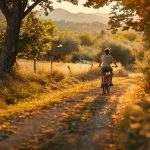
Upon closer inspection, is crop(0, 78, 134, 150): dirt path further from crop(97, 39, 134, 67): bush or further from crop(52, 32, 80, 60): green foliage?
crop(52, 32, 80, 60): green foliage

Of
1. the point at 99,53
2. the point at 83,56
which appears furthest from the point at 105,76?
the point at 83,56

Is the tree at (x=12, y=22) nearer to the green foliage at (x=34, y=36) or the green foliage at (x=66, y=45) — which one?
the green foliage at (x=34, y=36)

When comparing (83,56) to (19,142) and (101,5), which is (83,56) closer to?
(101,5)

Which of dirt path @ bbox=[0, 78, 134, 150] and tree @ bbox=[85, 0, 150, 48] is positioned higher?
Result: tree @ bbox=[85, 0, 150, 48]

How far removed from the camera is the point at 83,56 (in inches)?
3177

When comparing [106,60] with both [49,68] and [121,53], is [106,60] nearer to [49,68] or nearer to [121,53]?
[49,68]

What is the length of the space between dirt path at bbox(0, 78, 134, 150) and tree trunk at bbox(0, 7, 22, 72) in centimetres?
619

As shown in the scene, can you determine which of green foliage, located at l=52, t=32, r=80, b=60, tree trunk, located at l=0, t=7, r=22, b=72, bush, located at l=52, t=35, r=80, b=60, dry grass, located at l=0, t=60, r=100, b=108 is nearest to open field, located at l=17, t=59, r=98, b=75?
dry grass, located at l=0, t=60, r=100, b=108

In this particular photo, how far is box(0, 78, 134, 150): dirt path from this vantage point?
10.1 meters

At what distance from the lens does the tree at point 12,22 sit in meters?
21.9

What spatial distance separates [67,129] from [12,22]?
10.9m

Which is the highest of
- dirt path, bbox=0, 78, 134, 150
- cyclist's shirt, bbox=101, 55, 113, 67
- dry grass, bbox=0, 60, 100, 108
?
cyclist's shirt, bbox=101, 55, 113, 67

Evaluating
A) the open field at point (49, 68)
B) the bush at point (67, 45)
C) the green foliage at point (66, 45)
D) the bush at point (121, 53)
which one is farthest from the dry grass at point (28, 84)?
the green foliage at point (66, 45)

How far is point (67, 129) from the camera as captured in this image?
12.1 m
